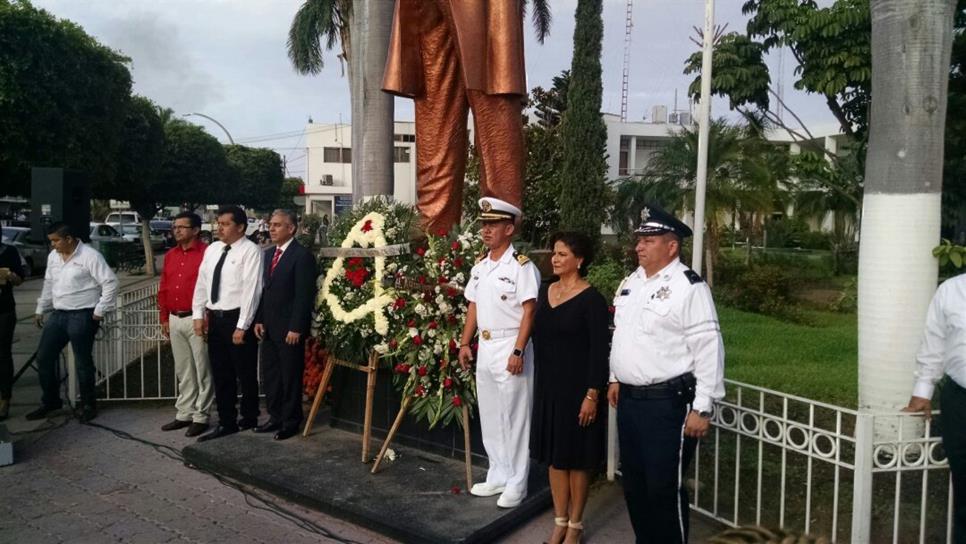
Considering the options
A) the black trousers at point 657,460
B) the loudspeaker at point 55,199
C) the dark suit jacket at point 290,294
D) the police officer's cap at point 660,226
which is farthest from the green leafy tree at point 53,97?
the black trousers at point 657,460

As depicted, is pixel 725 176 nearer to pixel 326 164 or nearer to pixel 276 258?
pixel 276 258

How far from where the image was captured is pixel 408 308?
479 cm

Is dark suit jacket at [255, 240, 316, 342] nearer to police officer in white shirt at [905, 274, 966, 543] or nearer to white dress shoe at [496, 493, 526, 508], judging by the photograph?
white dress shoe at [496, 493, 526, 508]

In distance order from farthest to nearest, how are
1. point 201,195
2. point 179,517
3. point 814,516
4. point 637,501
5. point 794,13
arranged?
point 201,195 → point 794,13 → point 179,517 → point 814,516 → point 637,501

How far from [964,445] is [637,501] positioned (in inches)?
52.4

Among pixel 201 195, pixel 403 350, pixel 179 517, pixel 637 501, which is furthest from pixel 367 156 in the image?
pixel 201 195

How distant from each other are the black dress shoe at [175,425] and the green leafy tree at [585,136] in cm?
1188

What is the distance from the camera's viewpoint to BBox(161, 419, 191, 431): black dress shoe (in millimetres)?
6035

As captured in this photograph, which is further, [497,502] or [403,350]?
[403,350]

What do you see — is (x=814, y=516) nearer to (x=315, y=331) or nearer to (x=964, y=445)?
(x=964, y=445)

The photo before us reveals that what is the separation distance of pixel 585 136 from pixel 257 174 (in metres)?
32.8

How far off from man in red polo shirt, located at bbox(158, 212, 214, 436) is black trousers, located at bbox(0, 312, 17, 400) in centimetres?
145

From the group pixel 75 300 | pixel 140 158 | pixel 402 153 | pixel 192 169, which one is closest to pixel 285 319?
pixel 75 300

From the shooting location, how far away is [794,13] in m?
11.6
